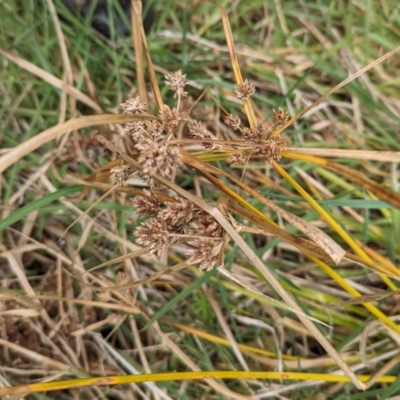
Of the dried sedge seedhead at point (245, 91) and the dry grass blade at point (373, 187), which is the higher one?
the dried sedge seedhead at point (245, 91)

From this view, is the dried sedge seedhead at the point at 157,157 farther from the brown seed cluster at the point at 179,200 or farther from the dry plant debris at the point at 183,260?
the dry plant debris at the point at 183,260

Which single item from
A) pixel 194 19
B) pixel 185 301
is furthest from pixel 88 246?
pixel 194 19

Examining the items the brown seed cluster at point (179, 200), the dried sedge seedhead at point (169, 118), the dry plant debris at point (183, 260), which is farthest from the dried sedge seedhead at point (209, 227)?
the dry plant debris at point (183, 260)

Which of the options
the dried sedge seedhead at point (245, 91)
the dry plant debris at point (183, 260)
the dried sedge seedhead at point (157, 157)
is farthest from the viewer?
the dry plant debris at point (183, 260)

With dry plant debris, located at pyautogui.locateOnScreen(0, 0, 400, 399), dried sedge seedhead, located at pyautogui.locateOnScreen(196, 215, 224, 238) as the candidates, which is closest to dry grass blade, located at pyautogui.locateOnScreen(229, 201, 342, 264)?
dried sedge seedhead, located at pyautogui.locateOnScreen(196, 215, 224, 238)

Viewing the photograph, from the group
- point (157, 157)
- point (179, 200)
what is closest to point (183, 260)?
point (179, 200)

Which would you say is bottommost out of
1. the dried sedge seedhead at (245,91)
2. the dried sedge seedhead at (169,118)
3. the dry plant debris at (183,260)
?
the dry plant debris at (183,260)
